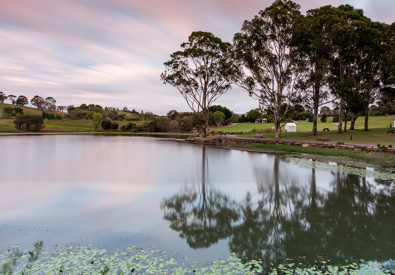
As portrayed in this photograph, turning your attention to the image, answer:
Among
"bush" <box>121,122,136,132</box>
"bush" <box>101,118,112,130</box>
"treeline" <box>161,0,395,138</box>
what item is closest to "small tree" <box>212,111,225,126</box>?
"bush" <box>121,122,136,132</box>

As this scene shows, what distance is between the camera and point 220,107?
8888cm

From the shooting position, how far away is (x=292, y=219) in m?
5.92

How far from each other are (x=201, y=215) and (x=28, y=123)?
68.1 m

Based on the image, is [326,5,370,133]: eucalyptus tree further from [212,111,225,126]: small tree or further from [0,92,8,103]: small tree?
[0,92,8,103]: small tree

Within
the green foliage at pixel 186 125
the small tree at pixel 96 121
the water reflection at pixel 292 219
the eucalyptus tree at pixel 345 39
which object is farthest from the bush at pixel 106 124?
the water reflection at pixel 292 219

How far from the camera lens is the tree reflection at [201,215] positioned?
5004mm

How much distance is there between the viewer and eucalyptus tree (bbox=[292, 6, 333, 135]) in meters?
23.4

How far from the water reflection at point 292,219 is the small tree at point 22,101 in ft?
428

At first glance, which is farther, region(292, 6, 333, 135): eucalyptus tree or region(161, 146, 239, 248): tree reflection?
region(292, 6, 333, 135): eucalyptus tree

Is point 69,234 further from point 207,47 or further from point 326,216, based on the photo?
point 207,47

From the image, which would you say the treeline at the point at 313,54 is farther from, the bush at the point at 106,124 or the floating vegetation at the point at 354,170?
the bush at the point at 106,124

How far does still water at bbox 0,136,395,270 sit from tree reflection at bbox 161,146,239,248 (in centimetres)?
2

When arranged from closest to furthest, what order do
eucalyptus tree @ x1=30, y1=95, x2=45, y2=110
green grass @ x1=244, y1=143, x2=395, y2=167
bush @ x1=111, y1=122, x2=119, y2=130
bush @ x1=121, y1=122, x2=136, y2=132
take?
green grass @ x1=244, y1=143, x2=395, y2=167 < bush @ x1=121, y1=122, x2=136, y2=132 < bush @ x1=111, y1=122, x2=119, y2=130 < eucalyptus tree @ x1=30, y1=95, x2=45, y2=110

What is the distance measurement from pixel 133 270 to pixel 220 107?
86.8 m
